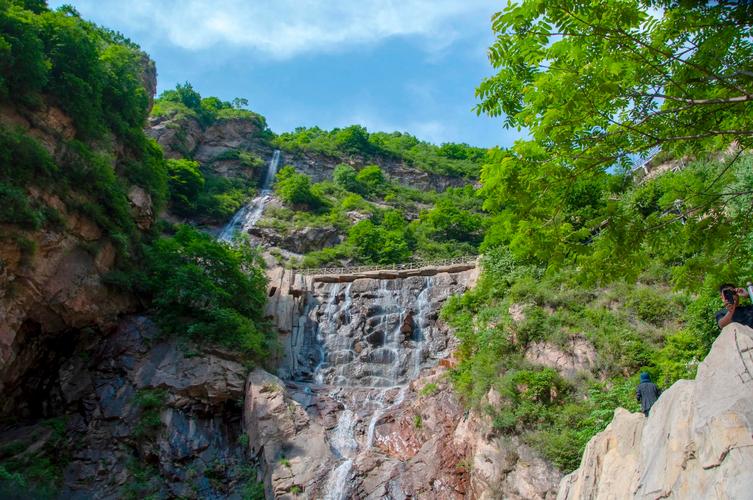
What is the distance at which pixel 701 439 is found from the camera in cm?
518

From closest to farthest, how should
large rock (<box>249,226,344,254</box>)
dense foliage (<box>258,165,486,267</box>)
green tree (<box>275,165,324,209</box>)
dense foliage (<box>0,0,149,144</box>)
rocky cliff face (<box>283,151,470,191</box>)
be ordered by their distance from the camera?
A: dense foliage (<box>0,0,149,144</box>), dense foliage (<box>258,165,486,267</box>), large rock (<box>249,226,344,254</box>), green tree (<box>275,165,324,209</box>), rocky cliff face (<box>283,151,470,191</box>)

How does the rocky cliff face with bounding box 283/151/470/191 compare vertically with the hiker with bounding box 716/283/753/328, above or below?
above

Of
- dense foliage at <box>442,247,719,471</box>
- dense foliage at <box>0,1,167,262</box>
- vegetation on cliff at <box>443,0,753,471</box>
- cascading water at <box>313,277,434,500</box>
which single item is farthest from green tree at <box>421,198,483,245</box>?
vegetation on cliff at <box>443,0,753,471</box>

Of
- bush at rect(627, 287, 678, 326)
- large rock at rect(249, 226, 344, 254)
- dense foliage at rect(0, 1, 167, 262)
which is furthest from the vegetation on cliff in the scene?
large rock at rect(249, 226, 344, 254)

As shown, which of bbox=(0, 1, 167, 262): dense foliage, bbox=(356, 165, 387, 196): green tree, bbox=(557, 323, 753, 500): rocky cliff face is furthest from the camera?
bbox=(356, 165, 387, 196): green tree

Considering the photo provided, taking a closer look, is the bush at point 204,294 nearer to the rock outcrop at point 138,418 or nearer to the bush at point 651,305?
the rock outcrop at point 138,418

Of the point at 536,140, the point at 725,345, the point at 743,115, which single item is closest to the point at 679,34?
the point at 743,115

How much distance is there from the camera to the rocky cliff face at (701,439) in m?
4.75

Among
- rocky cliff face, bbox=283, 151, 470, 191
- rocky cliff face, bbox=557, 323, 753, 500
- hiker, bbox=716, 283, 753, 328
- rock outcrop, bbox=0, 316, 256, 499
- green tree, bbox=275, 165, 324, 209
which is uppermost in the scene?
rocky cliff face, bbox=283, 151, 470, 191

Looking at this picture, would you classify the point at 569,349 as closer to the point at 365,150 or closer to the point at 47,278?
the point at 47,278

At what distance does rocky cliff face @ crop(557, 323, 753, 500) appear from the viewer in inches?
187

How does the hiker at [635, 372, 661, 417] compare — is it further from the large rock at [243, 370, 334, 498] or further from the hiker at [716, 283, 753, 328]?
the large rock at [243, 370, 334, 498]

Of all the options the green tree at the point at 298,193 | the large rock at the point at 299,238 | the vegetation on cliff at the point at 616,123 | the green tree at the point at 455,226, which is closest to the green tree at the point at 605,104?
the vegetation on cliff at the point at 616,123

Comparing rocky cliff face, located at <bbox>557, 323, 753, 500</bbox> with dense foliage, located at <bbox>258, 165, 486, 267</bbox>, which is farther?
dense foliage, located at <bbox>258, 165, 486, 267</bbox>
